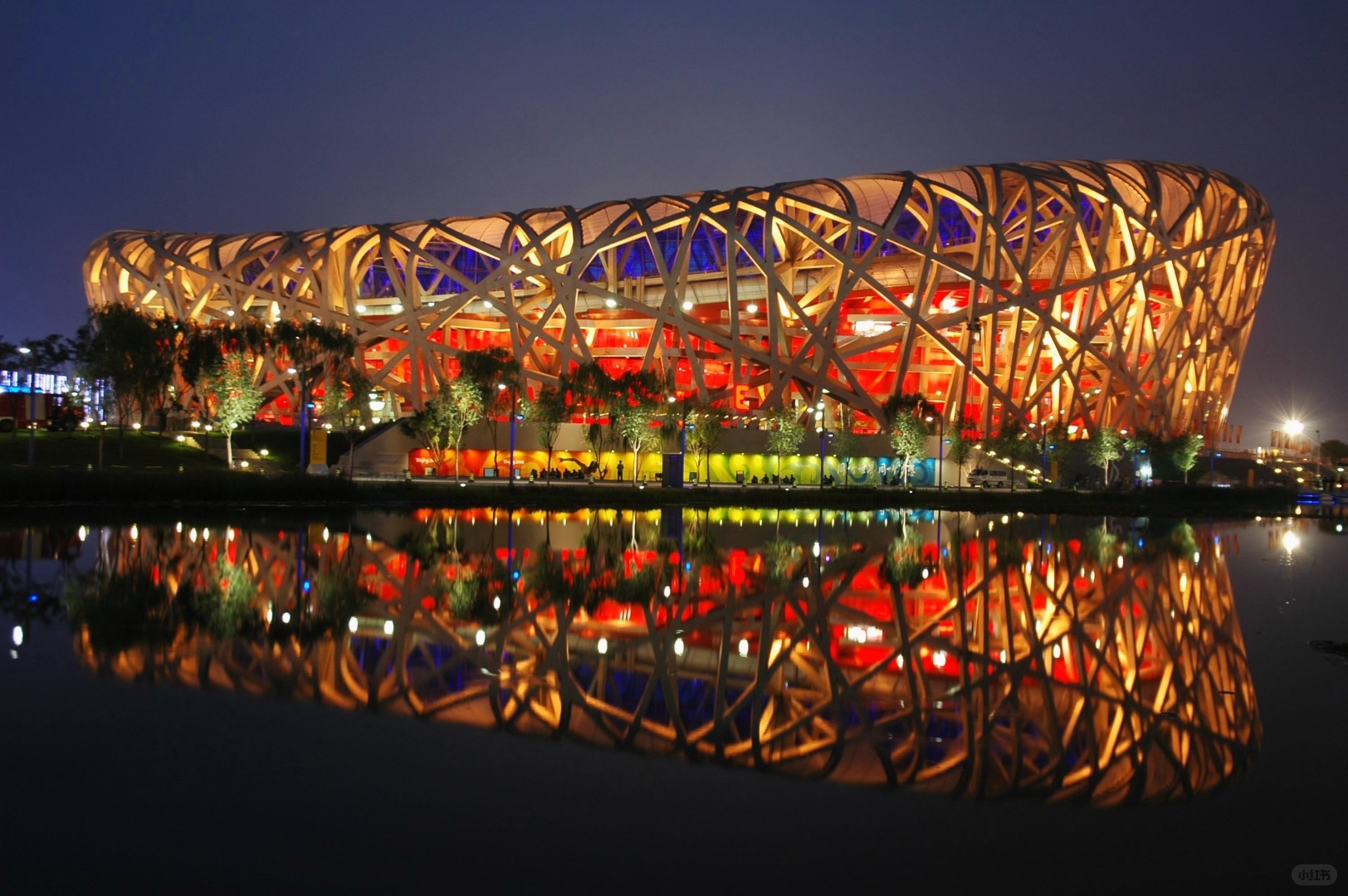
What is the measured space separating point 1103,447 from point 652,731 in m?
51.9

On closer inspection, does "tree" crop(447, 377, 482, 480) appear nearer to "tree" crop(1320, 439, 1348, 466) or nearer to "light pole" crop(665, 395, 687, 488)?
"light pole" crop(665, 395, 687, 488)

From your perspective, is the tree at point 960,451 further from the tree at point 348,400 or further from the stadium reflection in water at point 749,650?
the stadium reflection in water at point 749,650

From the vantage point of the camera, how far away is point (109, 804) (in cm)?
598

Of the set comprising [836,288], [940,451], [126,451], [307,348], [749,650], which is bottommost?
[749,650]

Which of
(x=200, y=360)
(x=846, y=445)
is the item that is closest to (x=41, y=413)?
(x=200, y=360)

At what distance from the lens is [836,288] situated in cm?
6306

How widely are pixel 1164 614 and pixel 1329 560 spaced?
40.7 feet

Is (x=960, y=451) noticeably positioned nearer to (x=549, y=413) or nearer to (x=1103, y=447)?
(x=1103, y=447)

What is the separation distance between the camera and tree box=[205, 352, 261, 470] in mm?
41031

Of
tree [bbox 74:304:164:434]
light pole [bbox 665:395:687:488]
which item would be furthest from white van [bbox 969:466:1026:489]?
tree [bbox 74:304:164:434]

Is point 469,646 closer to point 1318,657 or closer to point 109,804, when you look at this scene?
point 109,804

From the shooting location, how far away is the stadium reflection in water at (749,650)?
24.1 feet

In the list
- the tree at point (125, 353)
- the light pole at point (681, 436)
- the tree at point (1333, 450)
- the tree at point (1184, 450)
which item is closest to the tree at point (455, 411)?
the light pole at point (681, 436)

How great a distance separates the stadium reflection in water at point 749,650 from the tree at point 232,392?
22405mm
